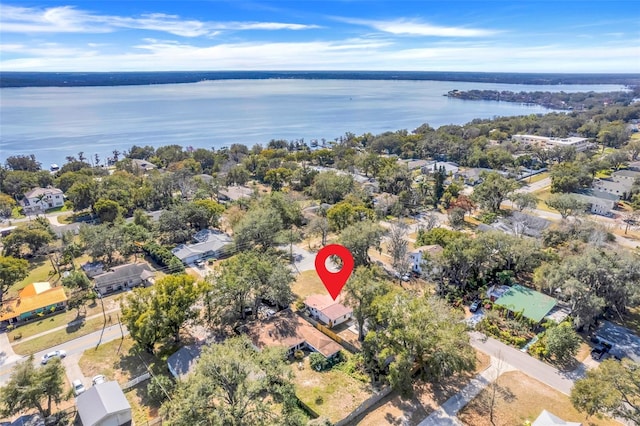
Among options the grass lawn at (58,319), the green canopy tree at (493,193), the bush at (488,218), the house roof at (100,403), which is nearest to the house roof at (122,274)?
the grass lawn at (58,319)

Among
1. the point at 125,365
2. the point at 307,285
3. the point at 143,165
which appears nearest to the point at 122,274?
the point at 125,365

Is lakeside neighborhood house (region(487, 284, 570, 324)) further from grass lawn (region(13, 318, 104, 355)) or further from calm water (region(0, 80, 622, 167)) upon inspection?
calm water (region(0, 80, 622, 167))

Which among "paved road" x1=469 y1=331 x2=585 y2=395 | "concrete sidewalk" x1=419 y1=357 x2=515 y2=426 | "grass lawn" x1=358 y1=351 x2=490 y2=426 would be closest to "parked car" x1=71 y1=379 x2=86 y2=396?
"grass lawn" x1=358 y1=351 x2=490 y2=426

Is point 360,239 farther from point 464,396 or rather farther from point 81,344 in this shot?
point 81,344

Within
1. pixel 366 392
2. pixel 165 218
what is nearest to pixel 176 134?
pixel 165 218

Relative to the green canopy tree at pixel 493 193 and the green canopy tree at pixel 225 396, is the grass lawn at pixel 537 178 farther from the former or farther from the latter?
the green canopy tree at pixel 225 396
